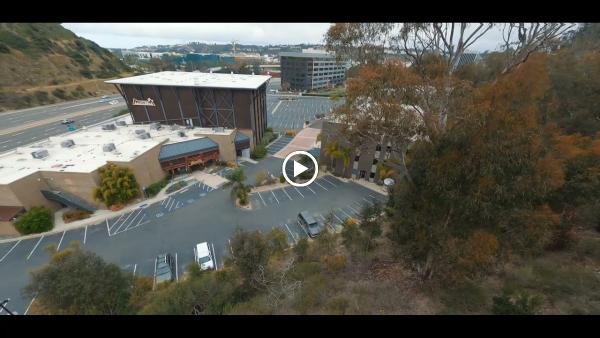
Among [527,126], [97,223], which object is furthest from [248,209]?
[527,126]

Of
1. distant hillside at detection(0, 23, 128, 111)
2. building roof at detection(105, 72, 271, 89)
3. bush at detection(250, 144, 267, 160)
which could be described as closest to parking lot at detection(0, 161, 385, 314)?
bush at detection(250, 144, 267, 160)

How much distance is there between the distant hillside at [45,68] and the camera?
46312 mm

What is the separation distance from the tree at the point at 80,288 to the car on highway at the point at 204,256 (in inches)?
199

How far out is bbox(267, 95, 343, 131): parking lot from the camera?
44.6 metres

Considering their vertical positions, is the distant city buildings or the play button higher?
the distant city buildings

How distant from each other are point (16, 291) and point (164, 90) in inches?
924

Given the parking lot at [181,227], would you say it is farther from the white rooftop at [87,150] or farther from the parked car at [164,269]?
the white rooftop at [87,150]

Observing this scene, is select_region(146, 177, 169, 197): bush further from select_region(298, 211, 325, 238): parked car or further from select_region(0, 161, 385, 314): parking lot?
select_region(298, 211, 325, 238): parked car

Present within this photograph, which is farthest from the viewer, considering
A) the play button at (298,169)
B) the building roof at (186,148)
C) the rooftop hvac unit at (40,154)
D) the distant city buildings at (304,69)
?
the distant city buildings at (304,69)

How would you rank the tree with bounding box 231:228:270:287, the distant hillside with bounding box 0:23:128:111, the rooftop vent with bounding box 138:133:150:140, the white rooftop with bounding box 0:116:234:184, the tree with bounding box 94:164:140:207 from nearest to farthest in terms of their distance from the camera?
the tree with bounding box 231:228:270:287
the tree with bounding box 94:164:140:207
the white rooftop with bounding box 0:116:234:184
the rooftop vent with bounding box 138:133:150:140
the distant hillside with bounding box 0:23:128:111

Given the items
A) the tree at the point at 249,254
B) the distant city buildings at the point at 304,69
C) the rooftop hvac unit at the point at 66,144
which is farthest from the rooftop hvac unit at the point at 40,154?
the distant city buildings at the point at 304,69

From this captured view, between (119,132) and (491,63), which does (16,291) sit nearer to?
(119,132)

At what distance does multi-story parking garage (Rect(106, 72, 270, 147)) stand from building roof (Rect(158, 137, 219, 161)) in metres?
4.80

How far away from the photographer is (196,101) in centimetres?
3038
